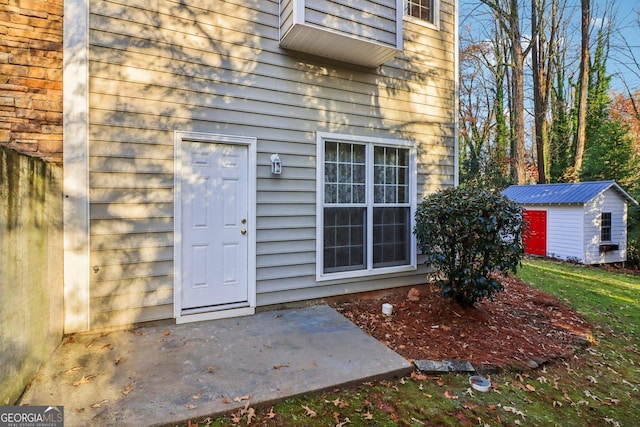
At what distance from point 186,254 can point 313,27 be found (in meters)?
3.08

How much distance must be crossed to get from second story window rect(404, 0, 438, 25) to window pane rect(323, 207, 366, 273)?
3.34 m

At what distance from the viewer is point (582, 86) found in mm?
15312

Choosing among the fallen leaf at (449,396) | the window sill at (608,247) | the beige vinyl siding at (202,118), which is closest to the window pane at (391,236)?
the beige vinyl siding at (202,118)

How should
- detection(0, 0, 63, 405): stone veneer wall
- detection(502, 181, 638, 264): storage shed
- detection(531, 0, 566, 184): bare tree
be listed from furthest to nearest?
detection(531, 0, 566, 184): bare tree → detection(502, 181, 638, 264): storage shed → detection(0, 0, 63, 405): stone veneer wall

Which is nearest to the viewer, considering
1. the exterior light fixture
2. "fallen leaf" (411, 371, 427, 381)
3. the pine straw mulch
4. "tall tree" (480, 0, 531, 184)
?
"fallen leaf" (411, 371, 427, 381)

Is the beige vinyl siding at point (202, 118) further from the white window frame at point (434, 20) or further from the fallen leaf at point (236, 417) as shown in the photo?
the fallen leaf at point (236, 417)

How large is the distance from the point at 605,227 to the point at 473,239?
37.2 ft

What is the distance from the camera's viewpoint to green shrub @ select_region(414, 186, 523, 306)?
400 cm

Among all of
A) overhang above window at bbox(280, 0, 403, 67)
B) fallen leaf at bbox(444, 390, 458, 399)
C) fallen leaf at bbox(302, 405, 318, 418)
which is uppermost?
overhang above window at bbox(280, 0, 403, 67)

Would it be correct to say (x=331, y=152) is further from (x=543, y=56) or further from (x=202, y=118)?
(x=543, y=56)

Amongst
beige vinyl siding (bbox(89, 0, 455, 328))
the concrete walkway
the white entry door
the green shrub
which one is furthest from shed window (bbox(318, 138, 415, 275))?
the concrete walkway

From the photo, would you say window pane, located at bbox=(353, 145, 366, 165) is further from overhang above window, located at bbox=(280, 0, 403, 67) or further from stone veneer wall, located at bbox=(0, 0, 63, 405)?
stone veneer wall, located at bbox=(0, 0, 63, 405)

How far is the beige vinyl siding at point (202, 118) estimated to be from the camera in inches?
137

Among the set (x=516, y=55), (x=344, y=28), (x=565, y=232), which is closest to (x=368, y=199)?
(x=344, y=28)
